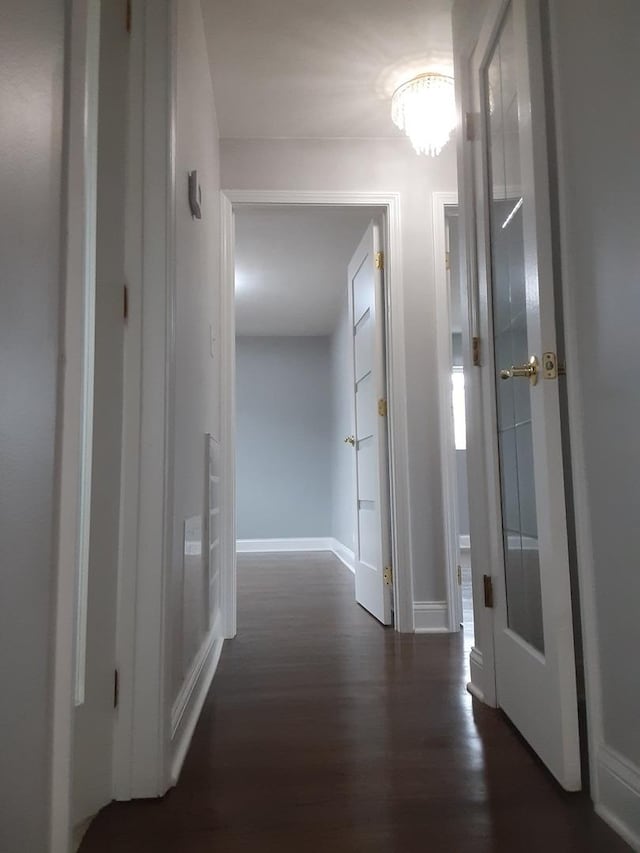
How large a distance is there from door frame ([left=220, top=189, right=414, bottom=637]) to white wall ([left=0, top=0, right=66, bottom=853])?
2.00 meters

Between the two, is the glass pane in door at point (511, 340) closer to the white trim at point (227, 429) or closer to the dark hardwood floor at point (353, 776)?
the dark hardwood floor at point (353, 776)

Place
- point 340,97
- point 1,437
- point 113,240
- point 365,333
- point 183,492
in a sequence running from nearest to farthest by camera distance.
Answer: point 1,437, point 113,240, point 183,492, point 340,97, point 365,333

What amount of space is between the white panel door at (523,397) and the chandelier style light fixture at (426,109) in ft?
1.85

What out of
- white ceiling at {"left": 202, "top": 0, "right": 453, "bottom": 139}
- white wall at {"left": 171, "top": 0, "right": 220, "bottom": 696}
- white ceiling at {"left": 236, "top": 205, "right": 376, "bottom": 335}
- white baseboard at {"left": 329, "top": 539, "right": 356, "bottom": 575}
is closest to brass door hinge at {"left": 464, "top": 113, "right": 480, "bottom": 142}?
white ceiling at {"left": 202, "top": 0, "right": 453, "bottom": 139}

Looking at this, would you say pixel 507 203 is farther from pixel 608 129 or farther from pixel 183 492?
pixel 183 492

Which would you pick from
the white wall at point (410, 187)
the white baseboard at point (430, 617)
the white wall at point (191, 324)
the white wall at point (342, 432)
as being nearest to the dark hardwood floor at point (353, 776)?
the white wall at point (191, 324)

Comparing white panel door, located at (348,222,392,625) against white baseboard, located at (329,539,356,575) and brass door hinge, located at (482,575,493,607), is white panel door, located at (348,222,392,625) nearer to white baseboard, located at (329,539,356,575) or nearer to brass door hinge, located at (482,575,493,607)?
brass door hinge, located at (482,575,493,607)

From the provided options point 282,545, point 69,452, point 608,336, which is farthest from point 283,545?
point 69,452

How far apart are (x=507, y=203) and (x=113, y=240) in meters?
1.09

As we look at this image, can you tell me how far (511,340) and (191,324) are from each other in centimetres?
95

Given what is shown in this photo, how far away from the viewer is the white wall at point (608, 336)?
1061 mm

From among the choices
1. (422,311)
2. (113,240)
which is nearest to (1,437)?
(113,240)

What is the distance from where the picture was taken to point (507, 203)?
5.50 ft

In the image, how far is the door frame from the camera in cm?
273
